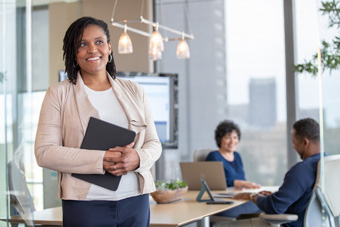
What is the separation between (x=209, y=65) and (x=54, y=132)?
442cm

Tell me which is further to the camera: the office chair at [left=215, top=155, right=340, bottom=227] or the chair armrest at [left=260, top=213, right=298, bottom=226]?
the chair armrest at [left=260, top=213, right=298, bottom=226]

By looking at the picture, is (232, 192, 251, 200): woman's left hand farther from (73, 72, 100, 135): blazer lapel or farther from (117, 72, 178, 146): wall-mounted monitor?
(73, 72, 100, 135): blazer lapel

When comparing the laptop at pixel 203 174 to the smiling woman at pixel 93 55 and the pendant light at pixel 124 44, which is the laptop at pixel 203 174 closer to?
the pendant light at pixel 124 44

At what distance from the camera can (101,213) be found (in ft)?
5.63

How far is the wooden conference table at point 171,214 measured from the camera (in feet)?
8.85

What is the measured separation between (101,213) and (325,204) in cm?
147

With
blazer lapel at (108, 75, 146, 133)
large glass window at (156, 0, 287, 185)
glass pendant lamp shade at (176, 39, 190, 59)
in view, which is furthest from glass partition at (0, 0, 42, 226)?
large glass window at (156, 0, 287, 185)

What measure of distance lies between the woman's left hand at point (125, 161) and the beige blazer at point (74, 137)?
0.03 m

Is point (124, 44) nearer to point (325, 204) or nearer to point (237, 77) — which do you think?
point (237, 77)

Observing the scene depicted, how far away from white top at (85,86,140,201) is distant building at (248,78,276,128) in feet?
13.5

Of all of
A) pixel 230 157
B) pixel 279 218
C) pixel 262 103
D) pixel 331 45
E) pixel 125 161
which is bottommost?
pixel 279 218

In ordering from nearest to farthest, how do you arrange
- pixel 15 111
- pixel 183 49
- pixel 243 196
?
pixel 15 111 → pixel 243 196 → pixel 183 49

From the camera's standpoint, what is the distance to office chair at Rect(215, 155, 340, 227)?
254cm

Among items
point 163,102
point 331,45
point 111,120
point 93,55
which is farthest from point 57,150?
point 163,102
